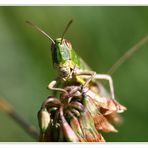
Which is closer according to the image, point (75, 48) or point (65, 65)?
point (65, 65)

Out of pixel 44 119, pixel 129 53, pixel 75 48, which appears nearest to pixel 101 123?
pixel 44 119

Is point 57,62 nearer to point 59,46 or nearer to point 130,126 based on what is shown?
point 59,46

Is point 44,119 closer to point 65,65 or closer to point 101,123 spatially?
point 101,123

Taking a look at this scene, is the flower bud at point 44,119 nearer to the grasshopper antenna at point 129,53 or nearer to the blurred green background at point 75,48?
the blurred green background at point 75,48

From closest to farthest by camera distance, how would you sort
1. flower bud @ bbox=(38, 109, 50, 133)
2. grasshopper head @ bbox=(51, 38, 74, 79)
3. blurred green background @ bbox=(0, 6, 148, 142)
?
flower bud @ bbox=(38, 109, 50, 133) < grasshopper head @ bbox=(51, 38, 74, 79) < blurred green background @ bbox=(0, 6, 148, 142)

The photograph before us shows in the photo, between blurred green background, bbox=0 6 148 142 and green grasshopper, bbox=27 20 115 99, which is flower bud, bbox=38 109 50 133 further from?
blurred green background, bbox=0 6 148 142

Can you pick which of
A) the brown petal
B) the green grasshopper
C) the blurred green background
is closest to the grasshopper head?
the green grasshopper
